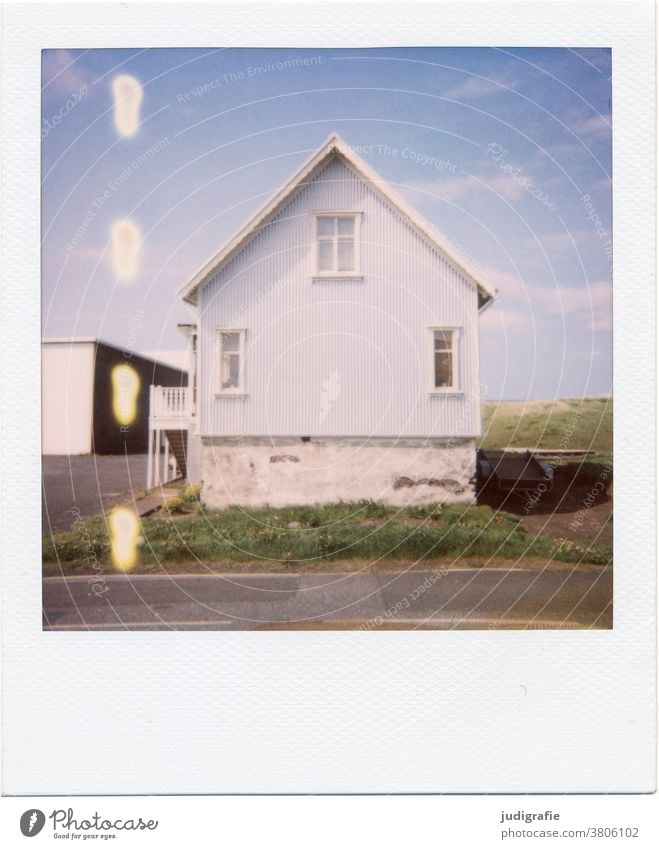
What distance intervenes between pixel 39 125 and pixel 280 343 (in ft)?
6.40

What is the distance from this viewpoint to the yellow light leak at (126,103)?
295 centimetres

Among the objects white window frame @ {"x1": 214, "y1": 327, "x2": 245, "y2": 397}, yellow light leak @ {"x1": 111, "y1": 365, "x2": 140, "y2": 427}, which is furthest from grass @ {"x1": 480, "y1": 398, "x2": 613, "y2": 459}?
yellow light leak @ {"x1": 111, "y1": 365, "x2": 140, "y2": 427}

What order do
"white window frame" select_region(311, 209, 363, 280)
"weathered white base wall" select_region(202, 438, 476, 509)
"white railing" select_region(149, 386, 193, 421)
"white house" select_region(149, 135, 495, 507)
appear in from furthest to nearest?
1. "white railing" select_region(149, 386, 193, 421)
2. "white window frame" select_region(311, 209, 363, 280)
3. "white house" select_region(149, 135, 495, 507)
4. "weathered white base wall" select_region(202, 438, 476, 509)

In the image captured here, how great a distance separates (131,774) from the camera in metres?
2.68

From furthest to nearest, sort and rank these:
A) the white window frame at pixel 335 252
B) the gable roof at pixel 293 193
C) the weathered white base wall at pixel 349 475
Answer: the white window frame at pixel 335 252 < the weathered white base wall at pixel 349 475 < the gable roof at pixel 293 193

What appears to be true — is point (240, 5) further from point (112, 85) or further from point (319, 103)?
point (112, 85)

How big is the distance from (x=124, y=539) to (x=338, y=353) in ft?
6.44

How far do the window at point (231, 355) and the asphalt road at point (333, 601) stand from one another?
151 centimetres

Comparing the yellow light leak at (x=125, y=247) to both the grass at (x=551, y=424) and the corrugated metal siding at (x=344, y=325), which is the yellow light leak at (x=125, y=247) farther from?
the grass at (x=551, y=424)

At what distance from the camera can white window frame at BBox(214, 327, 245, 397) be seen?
3.85m

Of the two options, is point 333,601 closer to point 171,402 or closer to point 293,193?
point 171,402

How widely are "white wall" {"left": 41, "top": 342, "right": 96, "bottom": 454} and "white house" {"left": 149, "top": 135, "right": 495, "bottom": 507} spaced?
569 mm

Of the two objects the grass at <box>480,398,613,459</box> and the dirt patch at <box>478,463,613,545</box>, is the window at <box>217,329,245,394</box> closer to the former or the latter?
the grass at <box>480,398,613,459</box>

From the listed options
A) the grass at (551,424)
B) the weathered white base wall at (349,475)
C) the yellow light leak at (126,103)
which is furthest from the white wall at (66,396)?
the grass at (551,424)
